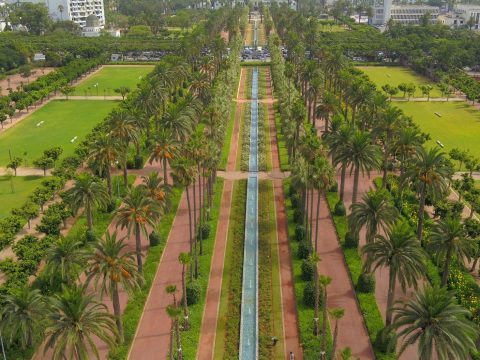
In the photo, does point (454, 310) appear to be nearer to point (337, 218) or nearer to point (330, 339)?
point (330, 339)

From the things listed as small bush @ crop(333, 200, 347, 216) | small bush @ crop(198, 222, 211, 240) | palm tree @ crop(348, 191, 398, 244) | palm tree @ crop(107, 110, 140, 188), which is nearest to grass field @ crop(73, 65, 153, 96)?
palm tree @ crop(107, 110, 140, 188)

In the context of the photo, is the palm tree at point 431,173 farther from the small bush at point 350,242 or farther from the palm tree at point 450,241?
the palm tree at point 450,241

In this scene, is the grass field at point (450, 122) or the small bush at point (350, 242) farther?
the grass field at point (450, 122)

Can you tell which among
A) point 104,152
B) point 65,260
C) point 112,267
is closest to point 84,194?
point 104,152

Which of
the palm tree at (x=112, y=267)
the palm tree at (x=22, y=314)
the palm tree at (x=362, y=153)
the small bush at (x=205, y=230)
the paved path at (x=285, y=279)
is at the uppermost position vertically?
the palm tree at (x=362, y=153)

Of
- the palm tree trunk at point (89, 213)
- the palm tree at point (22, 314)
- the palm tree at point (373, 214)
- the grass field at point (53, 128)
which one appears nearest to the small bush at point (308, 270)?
the palm tree at point (373, 214)

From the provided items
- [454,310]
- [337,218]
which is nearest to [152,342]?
[454,310]

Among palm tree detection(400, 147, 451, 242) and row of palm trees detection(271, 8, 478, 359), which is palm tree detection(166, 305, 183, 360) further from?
palm tree detection(400, 147, 451, 242)
